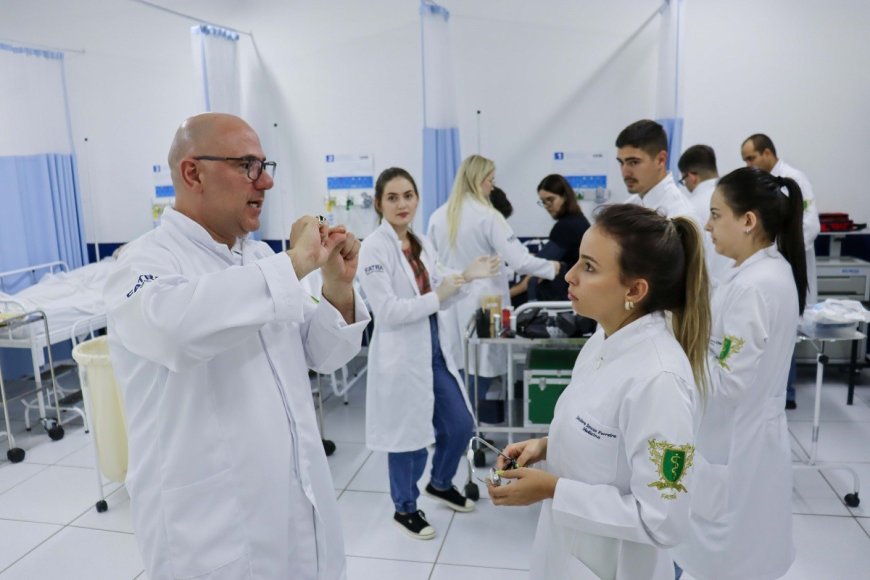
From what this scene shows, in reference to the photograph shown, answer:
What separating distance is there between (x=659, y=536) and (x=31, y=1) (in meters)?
7.25

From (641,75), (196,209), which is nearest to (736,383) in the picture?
(196,209)

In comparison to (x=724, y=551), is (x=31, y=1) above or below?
above

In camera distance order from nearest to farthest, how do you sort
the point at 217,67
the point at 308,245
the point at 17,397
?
the point at 308,245 < the point at 17,397 < the point at 217,67

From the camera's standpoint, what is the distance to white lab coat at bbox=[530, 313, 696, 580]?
119cm

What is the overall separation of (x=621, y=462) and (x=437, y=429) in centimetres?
160

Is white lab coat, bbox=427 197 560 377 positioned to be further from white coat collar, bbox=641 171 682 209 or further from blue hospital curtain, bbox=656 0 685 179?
blue hospital curtain, bbox=656 0 685 179

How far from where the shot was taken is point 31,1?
5.95 meters

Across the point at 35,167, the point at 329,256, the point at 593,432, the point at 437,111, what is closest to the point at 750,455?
the point at 593,432

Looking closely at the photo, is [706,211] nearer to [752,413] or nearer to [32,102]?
[752,413]

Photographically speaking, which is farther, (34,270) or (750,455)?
(34,270)

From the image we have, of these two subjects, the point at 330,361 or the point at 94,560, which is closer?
the point at 330,361

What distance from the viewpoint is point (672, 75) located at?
466 cm

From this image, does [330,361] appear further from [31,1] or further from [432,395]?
[31,1]

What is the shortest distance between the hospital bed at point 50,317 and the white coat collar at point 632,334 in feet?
11.2
